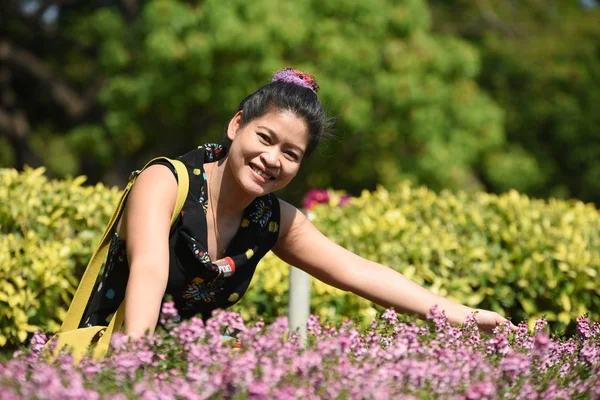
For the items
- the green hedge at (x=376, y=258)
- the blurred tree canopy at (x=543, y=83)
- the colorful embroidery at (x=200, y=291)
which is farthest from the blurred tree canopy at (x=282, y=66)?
the colorful embroidery at (x=200, y=291)

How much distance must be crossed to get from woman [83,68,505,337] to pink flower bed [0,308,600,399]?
2.10ft

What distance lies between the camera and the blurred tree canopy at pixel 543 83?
20312 mm

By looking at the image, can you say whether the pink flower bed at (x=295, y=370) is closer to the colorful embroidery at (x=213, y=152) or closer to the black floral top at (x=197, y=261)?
the black floral top at (x=197, y=261)

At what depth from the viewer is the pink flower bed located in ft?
5.54

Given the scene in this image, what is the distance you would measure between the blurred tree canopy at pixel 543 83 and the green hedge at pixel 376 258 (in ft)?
48.0

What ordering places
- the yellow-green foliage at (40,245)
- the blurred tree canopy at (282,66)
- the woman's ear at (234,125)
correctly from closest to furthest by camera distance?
the woman's ear at (234,125) < the yellow-green foliage at (40,245) < the blurred tree canopy at (282,66)

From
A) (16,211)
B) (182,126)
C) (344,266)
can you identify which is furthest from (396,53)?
(344,266)

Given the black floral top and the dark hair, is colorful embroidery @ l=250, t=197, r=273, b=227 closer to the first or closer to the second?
the black floral top

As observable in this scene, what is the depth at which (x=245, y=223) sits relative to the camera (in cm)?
302

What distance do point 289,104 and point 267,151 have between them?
17cm

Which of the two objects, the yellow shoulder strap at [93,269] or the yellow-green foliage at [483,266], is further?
the yellow-green foliage at [483,266]

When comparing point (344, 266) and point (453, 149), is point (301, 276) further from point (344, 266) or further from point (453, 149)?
point (453, 149)

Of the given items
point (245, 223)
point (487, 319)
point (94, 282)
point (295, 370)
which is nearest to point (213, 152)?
point (245, 223)

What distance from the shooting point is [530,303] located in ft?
15.1
